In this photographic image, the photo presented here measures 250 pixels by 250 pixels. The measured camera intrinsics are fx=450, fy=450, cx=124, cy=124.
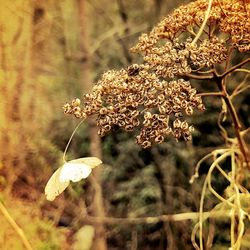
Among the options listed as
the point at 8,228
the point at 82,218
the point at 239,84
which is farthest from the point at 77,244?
the point at 239,84

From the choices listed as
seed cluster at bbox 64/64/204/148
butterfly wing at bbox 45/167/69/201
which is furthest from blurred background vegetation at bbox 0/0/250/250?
seed cluster at bbox 64/64/204/148

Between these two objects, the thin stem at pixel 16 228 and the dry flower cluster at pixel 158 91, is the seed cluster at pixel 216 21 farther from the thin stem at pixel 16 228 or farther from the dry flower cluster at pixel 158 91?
the thin stem at pixel 16 228

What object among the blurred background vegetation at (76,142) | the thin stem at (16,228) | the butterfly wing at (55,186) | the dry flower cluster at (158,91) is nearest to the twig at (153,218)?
the blurred background vegetation at (76,142)

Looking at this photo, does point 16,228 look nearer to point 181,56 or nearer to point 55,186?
point 55,186

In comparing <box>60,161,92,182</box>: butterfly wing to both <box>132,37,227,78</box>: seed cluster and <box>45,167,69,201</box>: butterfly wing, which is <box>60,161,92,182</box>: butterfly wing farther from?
<box>132,37,227,78</box>: seed cluster

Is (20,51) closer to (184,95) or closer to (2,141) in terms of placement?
(2,141)

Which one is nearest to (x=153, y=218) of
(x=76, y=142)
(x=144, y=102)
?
(x=76, y=142)
